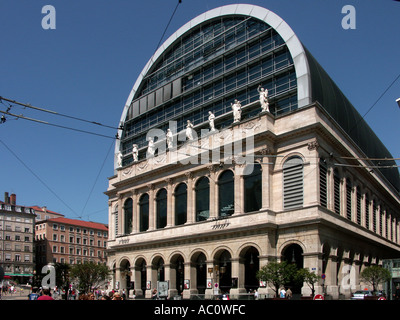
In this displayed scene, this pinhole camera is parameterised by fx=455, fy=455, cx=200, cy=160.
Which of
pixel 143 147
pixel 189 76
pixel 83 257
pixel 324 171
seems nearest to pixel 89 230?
pixel 83 257

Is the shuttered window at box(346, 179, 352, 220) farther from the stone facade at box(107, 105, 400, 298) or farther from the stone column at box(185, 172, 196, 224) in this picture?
the stone column at box(185, 172, 196, 224)

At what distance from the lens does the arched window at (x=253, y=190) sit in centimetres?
3919

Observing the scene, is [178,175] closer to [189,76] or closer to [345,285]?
[189,76]

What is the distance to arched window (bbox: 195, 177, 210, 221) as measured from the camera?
143ft

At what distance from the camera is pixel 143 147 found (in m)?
57.0

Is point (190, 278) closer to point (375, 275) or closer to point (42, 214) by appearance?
point (375, 275)

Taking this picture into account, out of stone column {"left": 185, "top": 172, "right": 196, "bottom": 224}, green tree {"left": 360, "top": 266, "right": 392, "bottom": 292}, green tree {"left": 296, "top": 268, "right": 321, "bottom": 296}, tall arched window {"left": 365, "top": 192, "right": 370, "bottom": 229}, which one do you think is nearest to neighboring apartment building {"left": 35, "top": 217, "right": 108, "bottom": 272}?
stone column {"left": 185, "top": 172, "right": 196, "bottom": 224}

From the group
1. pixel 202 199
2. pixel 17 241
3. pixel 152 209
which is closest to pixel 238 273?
pixel 202 199

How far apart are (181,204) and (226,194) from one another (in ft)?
21.4

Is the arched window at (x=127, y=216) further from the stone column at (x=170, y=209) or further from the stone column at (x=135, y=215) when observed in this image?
the stone column at (x=170, y=209)

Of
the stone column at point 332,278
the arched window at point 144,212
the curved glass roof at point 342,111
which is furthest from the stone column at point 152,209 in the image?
the curved glass roof at point 342,111

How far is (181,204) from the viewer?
153 feet

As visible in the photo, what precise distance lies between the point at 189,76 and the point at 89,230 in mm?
66457
